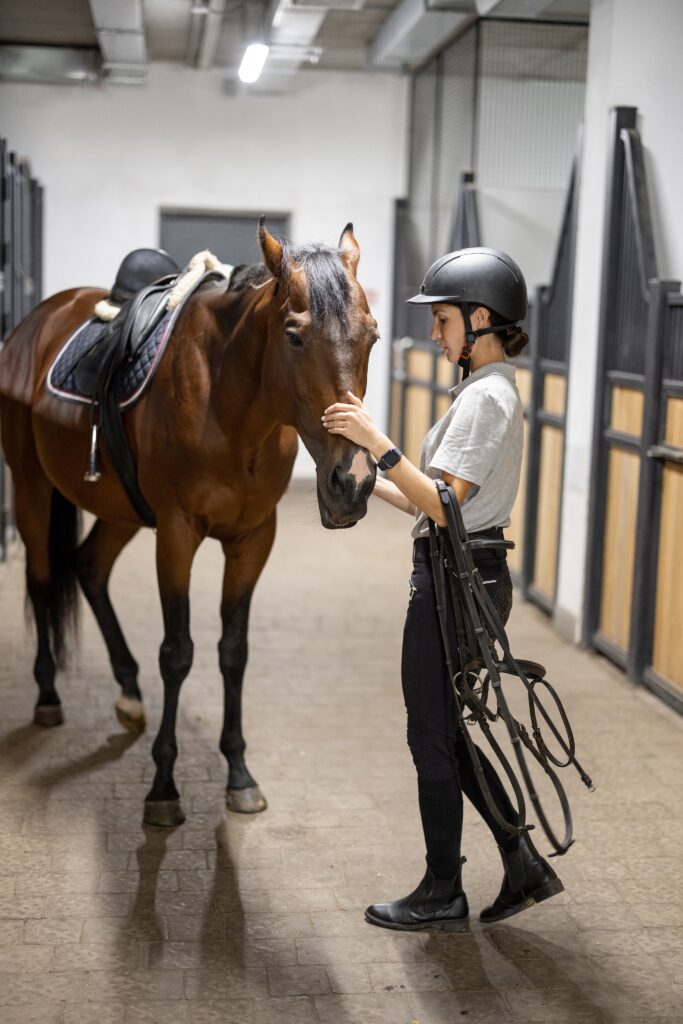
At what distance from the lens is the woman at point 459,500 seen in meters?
2.19

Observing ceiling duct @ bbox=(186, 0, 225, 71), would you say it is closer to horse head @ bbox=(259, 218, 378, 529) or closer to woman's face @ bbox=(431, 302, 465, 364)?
horse head @ bbox=(259, 218, 378, 529)

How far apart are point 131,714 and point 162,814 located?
0.72 m

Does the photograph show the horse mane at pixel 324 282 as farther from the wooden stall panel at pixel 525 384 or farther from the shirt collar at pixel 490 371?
the wooden stall panel at pixel 525 384

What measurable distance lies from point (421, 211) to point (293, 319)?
731 centimetres

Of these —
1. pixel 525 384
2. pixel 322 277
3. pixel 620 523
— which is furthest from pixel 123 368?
pixel 525 384

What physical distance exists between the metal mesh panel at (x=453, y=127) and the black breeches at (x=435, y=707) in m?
5.72

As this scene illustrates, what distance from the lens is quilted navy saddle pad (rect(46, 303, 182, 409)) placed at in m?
3.15

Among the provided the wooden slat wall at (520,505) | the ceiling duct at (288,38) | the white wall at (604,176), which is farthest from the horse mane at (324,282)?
the ceiling duct at (288,38)

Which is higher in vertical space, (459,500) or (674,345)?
(674,345)

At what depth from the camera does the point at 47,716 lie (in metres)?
3.79

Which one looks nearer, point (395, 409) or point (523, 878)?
point (523, 878)

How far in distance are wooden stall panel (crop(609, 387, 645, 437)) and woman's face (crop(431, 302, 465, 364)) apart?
2.24 m

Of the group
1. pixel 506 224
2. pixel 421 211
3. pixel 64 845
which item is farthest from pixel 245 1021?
pixel 421 211

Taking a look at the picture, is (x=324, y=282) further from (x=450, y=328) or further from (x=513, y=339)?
(x=513, y=339)
